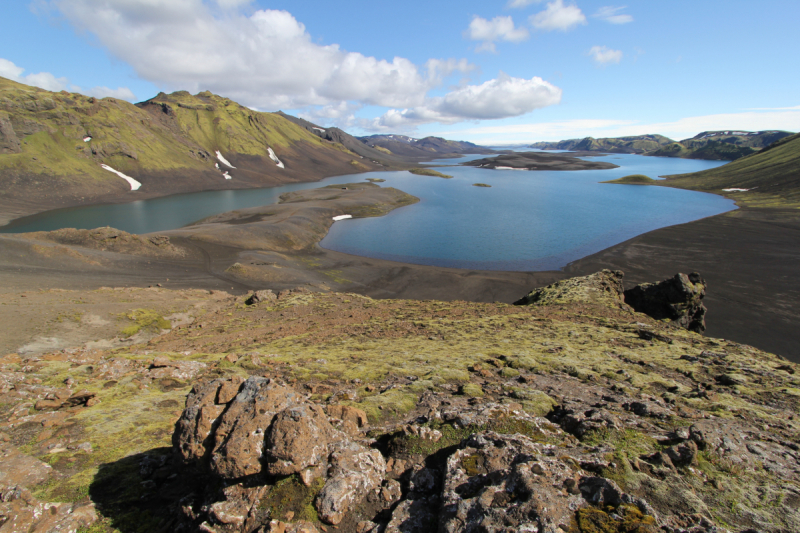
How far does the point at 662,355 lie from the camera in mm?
16312

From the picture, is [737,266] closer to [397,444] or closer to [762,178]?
[397,444]

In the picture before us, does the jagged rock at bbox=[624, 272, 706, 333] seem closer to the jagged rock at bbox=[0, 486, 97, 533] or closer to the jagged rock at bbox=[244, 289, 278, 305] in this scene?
the jagged rock at bbox=[244, 289, 278, 305]

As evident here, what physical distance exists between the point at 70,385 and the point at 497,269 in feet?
148

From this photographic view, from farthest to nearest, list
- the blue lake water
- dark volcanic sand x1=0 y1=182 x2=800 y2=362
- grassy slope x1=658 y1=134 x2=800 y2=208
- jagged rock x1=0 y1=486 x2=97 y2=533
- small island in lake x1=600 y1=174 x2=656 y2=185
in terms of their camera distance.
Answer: small island in lake x1=600 y1=174 x2=656 y2=185, grassy slope x1=658 y1=134 x2=800 y2=208, the blue lake water, dark volcanic sand x1=0 y1=182 x2=800 y2=362, jagged rock x1=0 y1=486 x2=97 y2=533

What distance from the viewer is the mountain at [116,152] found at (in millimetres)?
87562

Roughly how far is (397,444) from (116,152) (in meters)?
144

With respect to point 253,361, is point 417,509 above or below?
above

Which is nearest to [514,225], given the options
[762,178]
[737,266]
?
[737,266]

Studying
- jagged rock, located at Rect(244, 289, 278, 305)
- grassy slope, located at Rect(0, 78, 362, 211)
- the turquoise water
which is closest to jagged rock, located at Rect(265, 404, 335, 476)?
jagged rock, located at Rect(244, 289, 278, 305)

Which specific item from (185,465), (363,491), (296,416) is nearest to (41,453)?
(185,465)

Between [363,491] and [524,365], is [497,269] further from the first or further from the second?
[363,491]

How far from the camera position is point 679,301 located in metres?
27.0

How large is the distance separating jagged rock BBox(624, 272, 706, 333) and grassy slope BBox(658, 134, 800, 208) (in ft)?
286

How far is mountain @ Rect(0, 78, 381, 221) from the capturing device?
87.6m
